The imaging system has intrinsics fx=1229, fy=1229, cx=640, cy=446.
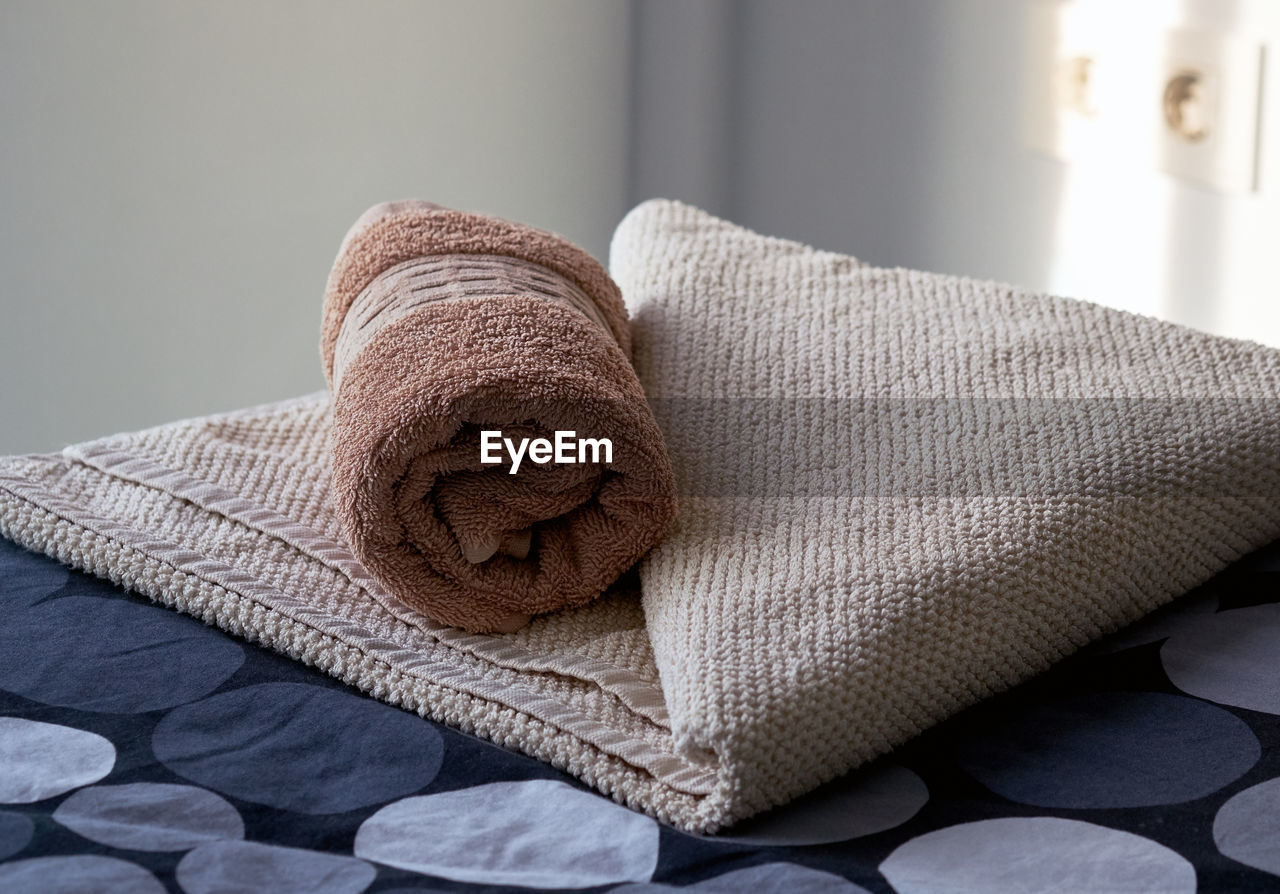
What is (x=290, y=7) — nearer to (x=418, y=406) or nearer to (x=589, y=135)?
(x=589, y=135)

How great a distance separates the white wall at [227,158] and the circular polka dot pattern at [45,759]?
39.1 inches

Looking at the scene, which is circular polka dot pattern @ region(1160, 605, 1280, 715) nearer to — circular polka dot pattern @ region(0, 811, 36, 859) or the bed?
the bed

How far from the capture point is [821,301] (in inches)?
34.7

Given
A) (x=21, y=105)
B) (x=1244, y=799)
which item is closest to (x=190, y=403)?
(x=21, y=105)

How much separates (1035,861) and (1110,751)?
112 mm

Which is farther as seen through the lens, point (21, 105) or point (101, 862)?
point (21, 105)

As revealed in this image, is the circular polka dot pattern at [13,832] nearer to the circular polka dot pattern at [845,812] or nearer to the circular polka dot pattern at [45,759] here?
the circular polka dot pattern at [45,759]

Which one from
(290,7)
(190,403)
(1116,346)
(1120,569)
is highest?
(290,7)

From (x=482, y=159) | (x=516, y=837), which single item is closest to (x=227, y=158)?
(x=482, y=159)

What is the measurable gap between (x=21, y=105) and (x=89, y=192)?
0.40ft

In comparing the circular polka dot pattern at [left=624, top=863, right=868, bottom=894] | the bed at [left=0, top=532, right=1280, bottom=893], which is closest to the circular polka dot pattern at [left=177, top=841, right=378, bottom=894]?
the bed at [left=0, top=532, right=1280, bottom=893]

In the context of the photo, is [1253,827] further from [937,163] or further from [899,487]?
[937,163]

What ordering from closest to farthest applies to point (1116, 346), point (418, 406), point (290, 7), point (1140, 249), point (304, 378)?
1. point (418, 406)
2. point (1116, 346)
3. point (1140, 249)
4. point (290, 7)
5. point (304, 378)

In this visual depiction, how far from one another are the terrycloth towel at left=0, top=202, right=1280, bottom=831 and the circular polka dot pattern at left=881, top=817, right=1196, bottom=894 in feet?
0.21
